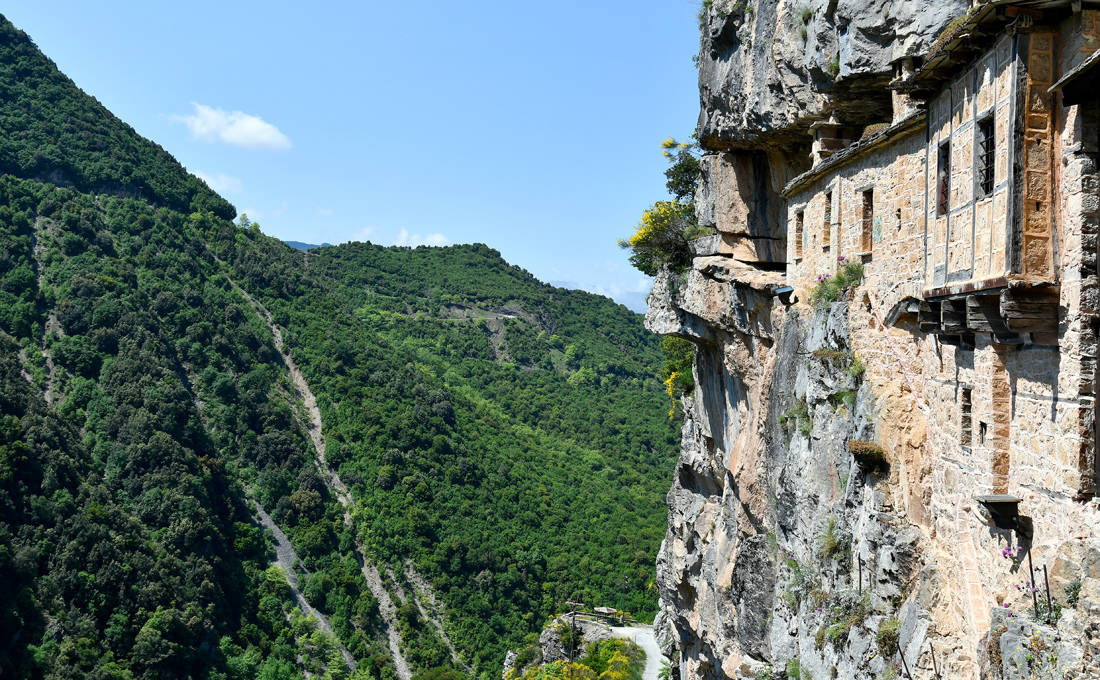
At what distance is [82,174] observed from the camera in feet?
250

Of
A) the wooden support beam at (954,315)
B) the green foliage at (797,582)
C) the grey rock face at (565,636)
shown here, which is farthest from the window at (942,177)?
the grey rock face at (565,636)

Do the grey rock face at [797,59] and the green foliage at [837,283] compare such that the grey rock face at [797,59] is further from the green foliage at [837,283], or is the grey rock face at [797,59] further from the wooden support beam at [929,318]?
the wooden support beam at [929,318]

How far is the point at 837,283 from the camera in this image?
1529 centimetres

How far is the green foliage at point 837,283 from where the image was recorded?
48.1 feet

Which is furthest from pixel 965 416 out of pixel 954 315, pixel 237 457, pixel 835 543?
pixel 237 457

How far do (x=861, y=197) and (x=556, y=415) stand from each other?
7165 centimetres

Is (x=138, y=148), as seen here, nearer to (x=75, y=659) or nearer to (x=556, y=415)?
(x=556, y=415)

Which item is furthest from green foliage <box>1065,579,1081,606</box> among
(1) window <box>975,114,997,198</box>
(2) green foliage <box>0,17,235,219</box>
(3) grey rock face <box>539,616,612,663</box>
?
(2) green foliage <box>0,17,235,219</box>

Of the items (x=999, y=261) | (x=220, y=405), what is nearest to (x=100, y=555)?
(x=220, y=405)

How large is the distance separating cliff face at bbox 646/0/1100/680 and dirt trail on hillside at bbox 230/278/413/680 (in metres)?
33.9

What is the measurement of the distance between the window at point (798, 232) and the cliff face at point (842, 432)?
0.42 metres

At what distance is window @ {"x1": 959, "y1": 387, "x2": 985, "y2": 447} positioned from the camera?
35.4 feet

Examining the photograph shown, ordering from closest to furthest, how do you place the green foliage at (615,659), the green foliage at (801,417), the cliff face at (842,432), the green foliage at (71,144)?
the cliff face at (842,432) < the green foliage at (801,417) < the green foliage at (615,659) < the green foliage at (71,144)

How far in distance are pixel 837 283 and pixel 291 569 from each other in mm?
51399
